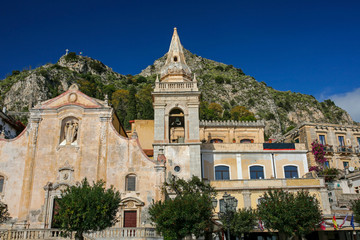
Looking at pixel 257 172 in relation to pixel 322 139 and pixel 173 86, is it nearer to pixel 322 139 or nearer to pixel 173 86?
pixel 173 86

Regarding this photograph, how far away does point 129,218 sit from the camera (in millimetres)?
27141

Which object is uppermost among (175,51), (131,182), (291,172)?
(175,51)

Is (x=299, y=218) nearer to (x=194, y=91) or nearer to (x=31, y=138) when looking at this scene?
(x=194, y=91)

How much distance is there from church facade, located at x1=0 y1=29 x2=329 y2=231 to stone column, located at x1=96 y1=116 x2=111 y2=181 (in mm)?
84

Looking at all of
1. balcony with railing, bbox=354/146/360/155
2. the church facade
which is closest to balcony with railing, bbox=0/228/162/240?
the church facade

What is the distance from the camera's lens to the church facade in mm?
27938

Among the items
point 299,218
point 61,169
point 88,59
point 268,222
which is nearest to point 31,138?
point 61,169

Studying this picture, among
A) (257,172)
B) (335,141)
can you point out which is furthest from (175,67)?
(335,141)

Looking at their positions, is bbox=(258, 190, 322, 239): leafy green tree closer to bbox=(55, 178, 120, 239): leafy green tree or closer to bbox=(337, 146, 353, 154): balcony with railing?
bbox=(55, 178, 120, 239): leafy green tree

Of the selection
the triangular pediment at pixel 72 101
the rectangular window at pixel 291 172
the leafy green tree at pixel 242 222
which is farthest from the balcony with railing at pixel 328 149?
the triangular pediment at pixel 72 101

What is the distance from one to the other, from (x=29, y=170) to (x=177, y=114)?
1457 centimetres

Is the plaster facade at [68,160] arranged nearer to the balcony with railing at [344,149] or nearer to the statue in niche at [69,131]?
the statue in niche at [69,131]

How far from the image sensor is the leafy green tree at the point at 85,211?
20.6 metres

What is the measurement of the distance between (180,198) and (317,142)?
91.7ft
